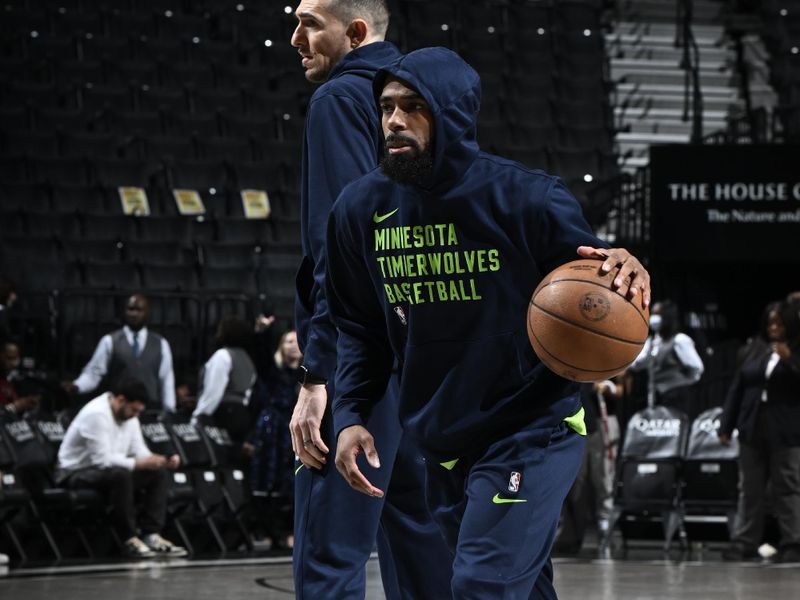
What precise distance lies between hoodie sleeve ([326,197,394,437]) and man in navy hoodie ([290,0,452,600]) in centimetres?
5

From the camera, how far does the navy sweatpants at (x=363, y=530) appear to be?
3400 millimetres

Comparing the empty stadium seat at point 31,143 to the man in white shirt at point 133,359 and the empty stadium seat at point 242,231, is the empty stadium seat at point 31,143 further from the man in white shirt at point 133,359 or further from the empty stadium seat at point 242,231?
the man in white shirt at point 133,359

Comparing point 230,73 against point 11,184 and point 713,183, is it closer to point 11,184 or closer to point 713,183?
point 11,184

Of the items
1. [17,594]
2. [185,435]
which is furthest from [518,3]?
[17,594]

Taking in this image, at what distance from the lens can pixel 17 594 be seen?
24.2 ft

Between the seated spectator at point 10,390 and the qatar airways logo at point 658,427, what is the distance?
14.6 ft

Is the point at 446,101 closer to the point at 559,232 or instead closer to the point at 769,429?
the point at 559,232

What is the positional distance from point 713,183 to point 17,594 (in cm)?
722

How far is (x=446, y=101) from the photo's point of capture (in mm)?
3107

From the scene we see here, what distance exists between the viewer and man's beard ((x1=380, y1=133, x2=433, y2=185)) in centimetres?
312

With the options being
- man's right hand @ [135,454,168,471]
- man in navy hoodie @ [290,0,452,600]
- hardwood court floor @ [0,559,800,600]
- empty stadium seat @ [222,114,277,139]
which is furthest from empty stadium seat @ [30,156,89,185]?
man in navy hoodie @ [290,0,452,600]

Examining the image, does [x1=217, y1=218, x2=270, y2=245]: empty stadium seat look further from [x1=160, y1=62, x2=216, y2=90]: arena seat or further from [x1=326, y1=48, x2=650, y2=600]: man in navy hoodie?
[x1=326, y1=48, x2=650, y2=600]: man in navy hoodie

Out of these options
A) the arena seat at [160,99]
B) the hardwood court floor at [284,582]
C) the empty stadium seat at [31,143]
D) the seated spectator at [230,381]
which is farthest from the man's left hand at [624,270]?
the arena seat at [160,99]

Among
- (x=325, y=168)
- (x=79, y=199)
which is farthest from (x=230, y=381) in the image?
(x=325, y=168)
